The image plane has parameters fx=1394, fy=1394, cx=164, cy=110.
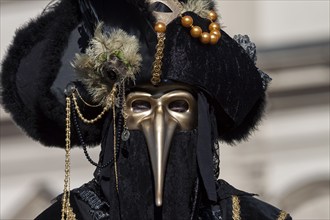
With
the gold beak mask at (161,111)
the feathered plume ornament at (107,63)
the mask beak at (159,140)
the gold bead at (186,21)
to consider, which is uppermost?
the gold bead at (186,21)

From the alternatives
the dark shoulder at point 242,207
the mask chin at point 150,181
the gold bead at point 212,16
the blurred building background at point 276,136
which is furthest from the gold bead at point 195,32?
the blurred building background at point 276,136

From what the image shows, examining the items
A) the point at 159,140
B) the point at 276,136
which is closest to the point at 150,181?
the point at 159,140

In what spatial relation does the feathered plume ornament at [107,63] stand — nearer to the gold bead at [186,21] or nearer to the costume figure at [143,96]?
the costume figure at [143,96]

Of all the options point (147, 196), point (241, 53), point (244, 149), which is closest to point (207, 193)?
point (147, 196)

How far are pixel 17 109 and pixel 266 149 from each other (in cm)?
363

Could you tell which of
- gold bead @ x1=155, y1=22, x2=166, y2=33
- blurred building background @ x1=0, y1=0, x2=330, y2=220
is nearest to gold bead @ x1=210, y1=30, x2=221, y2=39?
gold bead @ x1=155, y1=22, x2=166, y2=33

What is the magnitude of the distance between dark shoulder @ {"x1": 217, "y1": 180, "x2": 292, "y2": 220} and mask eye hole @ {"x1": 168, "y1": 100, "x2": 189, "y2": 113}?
265 millimetres

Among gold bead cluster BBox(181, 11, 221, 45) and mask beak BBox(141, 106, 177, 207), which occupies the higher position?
gold bead cluster BBox(181, 11, 221, 45)

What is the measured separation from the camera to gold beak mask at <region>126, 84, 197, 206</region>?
3.58 m

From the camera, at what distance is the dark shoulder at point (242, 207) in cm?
374

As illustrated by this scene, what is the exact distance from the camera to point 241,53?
12.3ft

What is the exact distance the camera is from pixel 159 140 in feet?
11.7

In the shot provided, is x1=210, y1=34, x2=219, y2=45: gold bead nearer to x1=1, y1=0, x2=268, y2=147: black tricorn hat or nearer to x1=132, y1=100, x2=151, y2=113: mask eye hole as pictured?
x1=1, y1=0, x2=268, y2=147: black tricorn hat

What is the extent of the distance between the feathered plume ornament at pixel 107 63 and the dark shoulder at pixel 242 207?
420 millimetres
